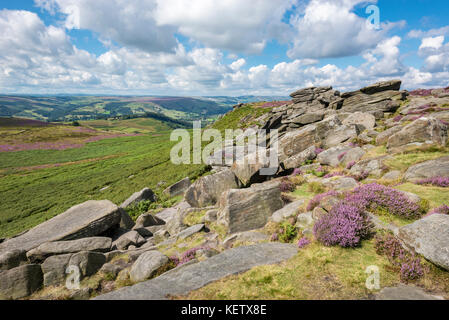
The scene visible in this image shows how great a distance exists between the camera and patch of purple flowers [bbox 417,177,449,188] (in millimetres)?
11648

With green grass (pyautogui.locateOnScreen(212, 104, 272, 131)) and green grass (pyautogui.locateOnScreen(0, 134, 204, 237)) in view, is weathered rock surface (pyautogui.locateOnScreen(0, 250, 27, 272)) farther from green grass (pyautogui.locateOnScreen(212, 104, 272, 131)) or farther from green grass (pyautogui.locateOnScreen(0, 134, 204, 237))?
green grass (pyautogui.locateOnScreen(212, 104, 272, 131))

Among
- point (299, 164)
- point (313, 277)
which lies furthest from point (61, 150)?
point (313, 277)

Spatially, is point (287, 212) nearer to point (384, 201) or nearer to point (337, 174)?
point (384, 201)

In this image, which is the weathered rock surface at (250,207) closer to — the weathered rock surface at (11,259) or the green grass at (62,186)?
the weathered rock surface at (11,259)

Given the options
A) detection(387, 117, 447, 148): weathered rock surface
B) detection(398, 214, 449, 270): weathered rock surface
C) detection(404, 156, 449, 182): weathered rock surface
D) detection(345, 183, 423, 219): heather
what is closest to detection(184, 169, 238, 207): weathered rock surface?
detection(345, 183, 423, 219): heather

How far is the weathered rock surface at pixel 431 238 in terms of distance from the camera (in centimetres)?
721

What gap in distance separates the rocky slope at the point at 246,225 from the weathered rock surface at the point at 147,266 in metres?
0.05

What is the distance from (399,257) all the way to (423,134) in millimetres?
14635

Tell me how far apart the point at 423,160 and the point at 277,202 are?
1040cm

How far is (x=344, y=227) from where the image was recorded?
941cm

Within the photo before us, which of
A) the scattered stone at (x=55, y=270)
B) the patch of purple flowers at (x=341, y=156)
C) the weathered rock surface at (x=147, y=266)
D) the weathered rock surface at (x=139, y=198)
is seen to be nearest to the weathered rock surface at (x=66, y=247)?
the scattered stone at (x=55, y=270)
